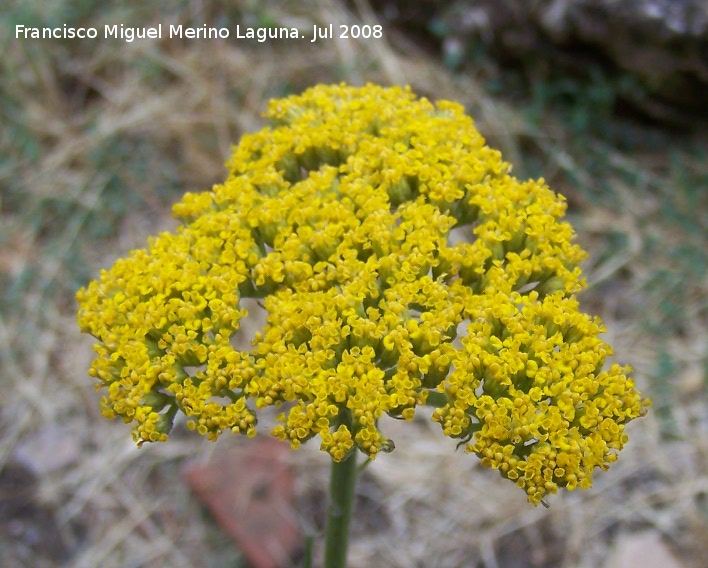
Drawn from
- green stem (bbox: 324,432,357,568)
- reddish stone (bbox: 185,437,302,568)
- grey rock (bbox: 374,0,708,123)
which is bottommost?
reddish stone (bbox: 185,437,302,568)

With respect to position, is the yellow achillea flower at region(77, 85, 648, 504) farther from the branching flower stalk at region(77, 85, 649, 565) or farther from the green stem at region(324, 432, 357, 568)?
the green stem at region(324, 432, 357, 568)

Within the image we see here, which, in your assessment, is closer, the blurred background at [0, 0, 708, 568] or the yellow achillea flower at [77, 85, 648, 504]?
the yellow achillea flower at [77, 85, 648, 504]

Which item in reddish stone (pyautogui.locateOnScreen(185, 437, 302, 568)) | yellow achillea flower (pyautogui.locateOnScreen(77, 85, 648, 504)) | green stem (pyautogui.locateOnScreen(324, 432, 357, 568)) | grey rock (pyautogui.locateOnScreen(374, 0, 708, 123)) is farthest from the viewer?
grey rock (pyautogui.locateOnScreen(374, 0, 708, 123))

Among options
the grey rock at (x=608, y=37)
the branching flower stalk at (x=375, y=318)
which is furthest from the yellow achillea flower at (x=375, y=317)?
the grey rock at (x=608, y=37)

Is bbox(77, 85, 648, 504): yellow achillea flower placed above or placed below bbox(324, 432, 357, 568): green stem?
above

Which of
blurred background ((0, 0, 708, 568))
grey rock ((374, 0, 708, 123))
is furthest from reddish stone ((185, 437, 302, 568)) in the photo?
grey rock ((374, 0, 708, 123))

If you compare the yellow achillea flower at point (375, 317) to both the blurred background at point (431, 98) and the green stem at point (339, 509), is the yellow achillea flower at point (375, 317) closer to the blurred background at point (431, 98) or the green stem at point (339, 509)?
the green stem at point (339, 509)

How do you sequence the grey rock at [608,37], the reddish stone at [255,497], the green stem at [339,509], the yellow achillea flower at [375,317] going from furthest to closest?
the grey rock at [608,37] → the reddish stone at [255,497] → the green stem at [339,509] → the yellow achillea flower at [375,317]

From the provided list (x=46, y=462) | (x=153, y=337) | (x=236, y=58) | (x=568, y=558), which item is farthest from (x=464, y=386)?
(x=236, y=58)
